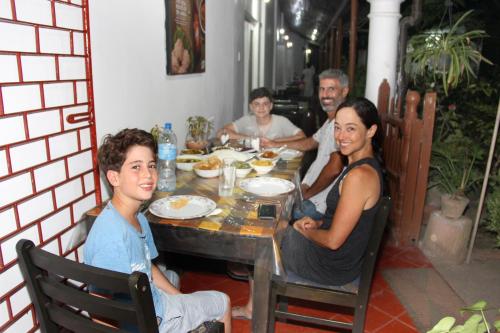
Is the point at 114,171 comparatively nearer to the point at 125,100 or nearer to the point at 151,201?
the point at 151,201

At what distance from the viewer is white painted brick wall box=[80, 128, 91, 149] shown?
182 centimetres

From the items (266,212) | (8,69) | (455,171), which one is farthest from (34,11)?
(455,171)

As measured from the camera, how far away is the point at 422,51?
323cm

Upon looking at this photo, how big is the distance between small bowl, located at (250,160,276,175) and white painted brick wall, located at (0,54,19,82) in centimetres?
136

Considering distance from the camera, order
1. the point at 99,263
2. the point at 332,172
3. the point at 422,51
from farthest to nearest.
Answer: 1. the point at 422,51
2. the point at 332,172
3. the point at 99,263

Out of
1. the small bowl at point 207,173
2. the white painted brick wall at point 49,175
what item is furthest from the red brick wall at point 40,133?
the small bowl at point 207,173

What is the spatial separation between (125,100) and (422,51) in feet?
7.76

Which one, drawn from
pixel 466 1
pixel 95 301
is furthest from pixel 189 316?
pixel 466 1

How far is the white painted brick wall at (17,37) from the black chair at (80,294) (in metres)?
0.68

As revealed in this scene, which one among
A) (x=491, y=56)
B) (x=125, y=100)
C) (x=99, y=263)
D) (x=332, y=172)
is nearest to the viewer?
(x=99, y=263)

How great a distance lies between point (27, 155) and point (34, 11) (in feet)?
1.70

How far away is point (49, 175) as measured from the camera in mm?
1596

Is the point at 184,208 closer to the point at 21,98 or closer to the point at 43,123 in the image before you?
the point at 43,123

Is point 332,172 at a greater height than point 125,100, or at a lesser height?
lesser
